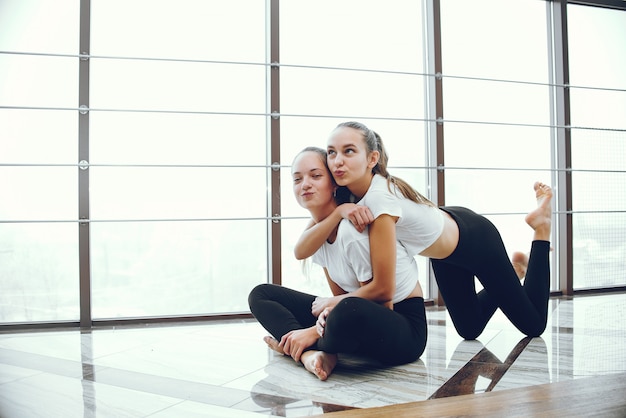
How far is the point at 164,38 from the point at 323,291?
1.55m

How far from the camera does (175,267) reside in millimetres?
2295

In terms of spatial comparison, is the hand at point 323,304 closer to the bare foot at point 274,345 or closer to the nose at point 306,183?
the bare foot at point 274,345

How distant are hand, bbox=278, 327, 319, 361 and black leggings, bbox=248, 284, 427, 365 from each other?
31 millimetres

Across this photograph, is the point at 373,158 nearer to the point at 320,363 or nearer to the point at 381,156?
the point at 381,156

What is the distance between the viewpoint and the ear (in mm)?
1383

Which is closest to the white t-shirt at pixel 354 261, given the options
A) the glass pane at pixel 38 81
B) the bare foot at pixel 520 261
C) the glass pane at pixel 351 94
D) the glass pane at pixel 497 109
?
the bare foot at pixel 520 261

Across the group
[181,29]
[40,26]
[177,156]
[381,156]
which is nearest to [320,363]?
[381,156]

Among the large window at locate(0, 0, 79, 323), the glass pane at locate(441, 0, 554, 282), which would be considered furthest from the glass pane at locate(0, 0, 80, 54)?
the glass pane at locate(441, 0, 554, 282)

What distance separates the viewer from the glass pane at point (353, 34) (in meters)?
2.46

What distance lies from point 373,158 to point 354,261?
32 cm

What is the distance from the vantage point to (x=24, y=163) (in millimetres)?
2102

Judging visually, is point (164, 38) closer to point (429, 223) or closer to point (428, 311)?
point (429, 223)

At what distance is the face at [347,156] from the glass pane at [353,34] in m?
1.21

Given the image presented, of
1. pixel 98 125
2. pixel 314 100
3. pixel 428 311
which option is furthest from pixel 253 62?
pixel 428 311
